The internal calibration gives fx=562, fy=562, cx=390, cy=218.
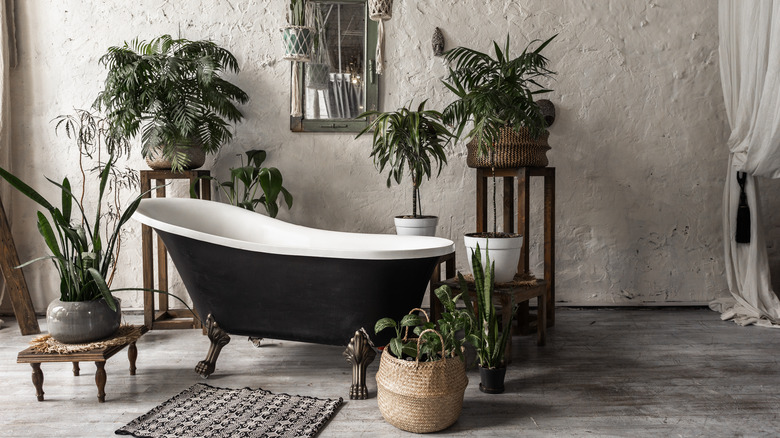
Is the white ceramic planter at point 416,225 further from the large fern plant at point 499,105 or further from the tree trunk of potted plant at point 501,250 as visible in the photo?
the large fern plant at point 499,105

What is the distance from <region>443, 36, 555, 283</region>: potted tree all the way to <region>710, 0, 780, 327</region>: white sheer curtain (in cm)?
121

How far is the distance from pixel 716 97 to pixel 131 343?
12.4ft

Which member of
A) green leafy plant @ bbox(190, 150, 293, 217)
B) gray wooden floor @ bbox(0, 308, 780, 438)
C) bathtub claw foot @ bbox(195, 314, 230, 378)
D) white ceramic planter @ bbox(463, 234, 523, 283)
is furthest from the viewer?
green leafy plant @ bbox(190, 150, 293, 217)

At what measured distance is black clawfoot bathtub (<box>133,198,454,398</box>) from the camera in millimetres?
2232

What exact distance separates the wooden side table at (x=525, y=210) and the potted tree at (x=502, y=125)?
77 mm

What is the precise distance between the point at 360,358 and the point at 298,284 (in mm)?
394

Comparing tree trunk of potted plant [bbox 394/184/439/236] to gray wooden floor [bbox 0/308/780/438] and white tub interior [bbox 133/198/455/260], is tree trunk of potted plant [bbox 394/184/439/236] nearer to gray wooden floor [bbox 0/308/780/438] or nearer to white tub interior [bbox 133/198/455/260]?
white tub interior [bbox 133/198/455/260]

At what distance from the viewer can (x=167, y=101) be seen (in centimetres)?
308

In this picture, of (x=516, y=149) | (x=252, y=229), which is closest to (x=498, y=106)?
(x=516, y=149)

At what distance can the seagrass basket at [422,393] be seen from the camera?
74.9 inches

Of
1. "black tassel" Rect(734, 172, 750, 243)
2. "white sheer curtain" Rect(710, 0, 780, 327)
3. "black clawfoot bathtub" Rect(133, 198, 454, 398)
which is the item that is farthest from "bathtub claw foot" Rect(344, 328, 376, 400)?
"black tassel" Rect(734, 172, 750, 243)

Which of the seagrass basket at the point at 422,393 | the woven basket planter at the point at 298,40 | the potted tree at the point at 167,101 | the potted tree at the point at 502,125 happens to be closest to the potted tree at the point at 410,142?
the potted tree at the point at 502,125

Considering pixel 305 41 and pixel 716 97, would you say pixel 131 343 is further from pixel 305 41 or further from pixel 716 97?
pixel 716 97

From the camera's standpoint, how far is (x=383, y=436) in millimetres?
1936
